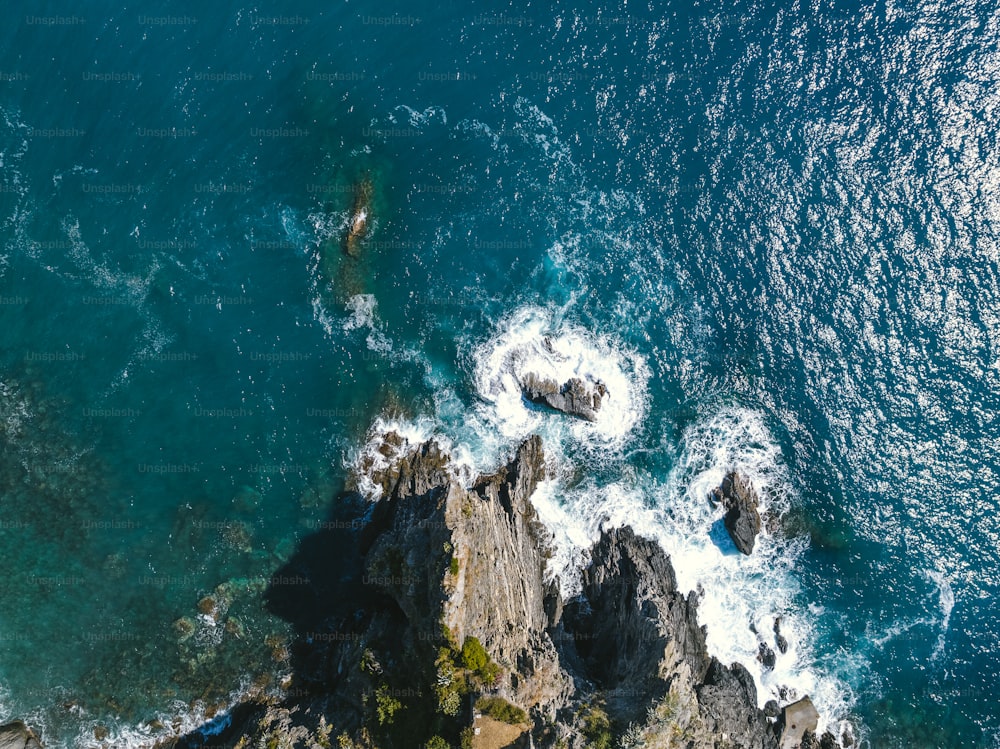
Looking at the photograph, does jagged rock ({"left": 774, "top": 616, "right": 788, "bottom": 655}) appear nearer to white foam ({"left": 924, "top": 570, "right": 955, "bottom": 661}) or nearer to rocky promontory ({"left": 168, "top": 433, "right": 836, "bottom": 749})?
rocky promontory ({"left": 168, "top": 433, "right": 836, "bottom": 749})

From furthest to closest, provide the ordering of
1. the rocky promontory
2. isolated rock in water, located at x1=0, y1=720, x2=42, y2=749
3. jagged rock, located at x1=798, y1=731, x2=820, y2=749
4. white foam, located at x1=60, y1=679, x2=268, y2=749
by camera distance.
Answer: jagged rock, located at x1=798, y1=731, x2=820, y2=749 → white foam, located at x1=60, y1=679, x2=268, y2=749 → isolated rock in water, located at x1=0, y1=720, x2=42, y2=749 → the rocky promontory

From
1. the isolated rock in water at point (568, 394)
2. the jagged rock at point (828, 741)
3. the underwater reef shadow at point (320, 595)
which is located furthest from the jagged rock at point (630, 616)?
the underwater reef shadow at point (320, 595)

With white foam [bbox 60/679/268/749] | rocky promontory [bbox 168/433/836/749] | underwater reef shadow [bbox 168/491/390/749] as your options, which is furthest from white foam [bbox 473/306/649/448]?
white foam [bbox 60/679/268/749]

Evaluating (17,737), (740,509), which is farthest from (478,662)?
(17,737)

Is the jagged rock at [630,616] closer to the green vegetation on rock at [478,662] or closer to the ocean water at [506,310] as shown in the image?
the ocean water at [506,310]

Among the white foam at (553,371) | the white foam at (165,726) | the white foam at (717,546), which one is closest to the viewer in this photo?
the white foam at (165,726)

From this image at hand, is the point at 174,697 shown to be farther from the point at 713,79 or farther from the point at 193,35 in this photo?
the point at 713,79
